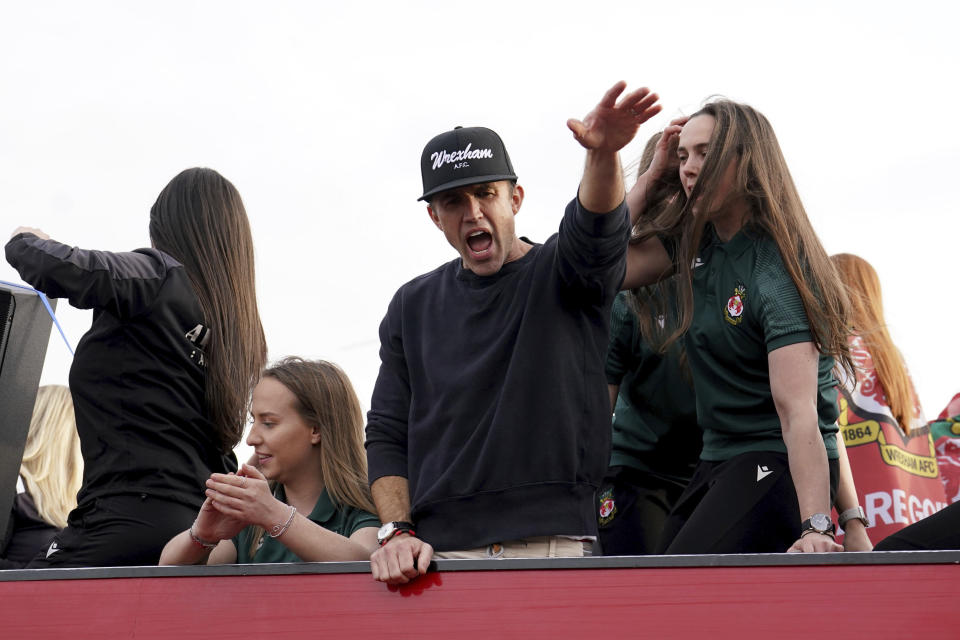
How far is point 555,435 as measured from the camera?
2.64 m

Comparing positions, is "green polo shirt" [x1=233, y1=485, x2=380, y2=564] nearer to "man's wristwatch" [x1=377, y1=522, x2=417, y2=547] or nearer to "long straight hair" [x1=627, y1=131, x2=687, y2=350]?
"man's wristwatch" [x1=377, y1=522, x2=417, y2=547]

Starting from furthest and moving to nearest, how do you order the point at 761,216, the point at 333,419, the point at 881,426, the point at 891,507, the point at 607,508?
the point at 881,426, the point at 891,507, the point at 607,508, the point at 333,419, the point at 761,216

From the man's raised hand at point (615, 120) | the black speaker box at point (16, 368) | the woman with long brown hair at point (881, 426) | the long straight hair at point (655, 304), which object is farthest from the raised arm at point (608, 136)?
the black speaker box at point (16, 368)

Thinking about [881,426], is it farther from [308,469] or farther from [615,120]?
[615,120]

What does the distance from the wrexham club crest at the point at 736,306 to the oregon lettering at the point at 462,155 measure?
27.1 inches

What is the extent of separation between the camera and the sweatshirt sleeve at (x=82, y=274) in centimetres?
300

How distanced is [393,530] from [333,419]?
793 mm

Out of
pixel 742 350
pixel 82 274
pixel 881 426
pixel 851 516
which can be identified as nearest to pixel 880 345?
pixel 881 426

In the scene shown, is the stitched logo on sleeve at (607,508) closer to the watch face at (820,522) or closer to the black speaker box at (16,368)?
the watch face at (820,522)

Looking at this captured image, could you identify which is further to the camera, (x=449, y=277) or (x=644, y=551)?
(x=644, y=551)

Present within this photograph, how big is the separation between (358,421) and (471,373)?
0.91 metres

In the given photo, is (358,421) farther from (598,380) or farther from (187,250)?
(598,380)

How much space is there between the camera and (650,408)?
358 centimetres

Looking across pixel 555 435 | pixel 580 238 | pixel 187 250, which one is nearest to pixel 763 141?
pixel 580 238
